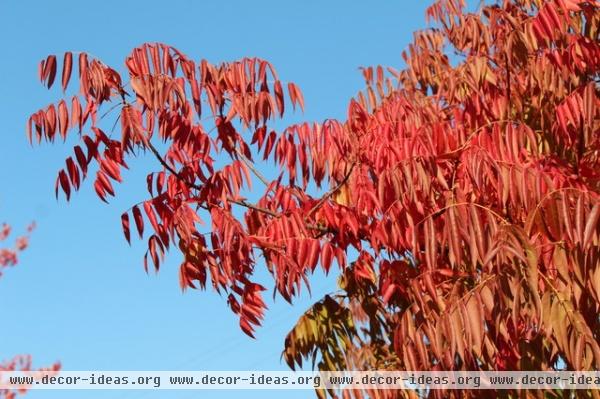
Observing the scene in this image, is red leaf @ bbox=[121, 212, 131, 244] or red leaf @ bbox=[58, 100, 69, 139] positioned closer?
red leaf @ bbox=[58, 100, 69, 139]

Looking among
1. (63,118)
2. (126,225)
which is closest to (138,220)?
(126,225)

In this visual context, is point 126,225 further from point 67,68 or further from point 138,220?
point 67,68

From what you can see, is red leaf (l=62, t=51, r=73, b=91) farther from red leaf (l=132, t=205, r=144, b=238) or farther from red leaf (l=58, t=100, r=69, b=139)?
red leaf (l=132, t=205, r=144, b=238)

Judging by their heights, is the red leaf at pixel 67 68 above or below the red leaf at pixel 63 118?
above

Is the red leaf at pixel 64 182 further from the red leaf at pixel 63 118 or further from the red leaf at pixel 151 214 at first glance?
the red leaf at pixel 151 214

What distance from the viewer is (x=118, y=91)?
3.74 meters

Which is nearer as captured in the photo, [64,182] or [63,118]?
[63,118]

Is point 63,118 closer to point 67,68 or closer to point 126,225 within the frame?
Result: point 67,68

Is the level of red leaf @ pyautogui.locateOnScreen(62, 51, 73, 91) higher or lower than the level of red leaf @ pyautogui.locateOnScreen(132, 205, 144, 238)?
higher

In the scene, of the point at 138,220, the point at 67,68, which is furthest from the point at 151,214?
the point at 67,68

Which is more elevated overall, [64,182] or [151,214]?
[64,182]

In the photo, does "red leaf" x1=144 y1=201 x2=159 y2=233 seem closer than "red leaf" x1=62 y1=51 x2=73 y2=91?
No

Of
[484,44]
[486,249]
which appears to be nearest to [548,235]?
[486,249]

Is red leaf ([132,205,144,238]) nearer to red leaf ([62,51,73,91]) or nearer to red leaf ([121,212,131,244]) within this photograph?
red leaf ([121,212,131,244])
